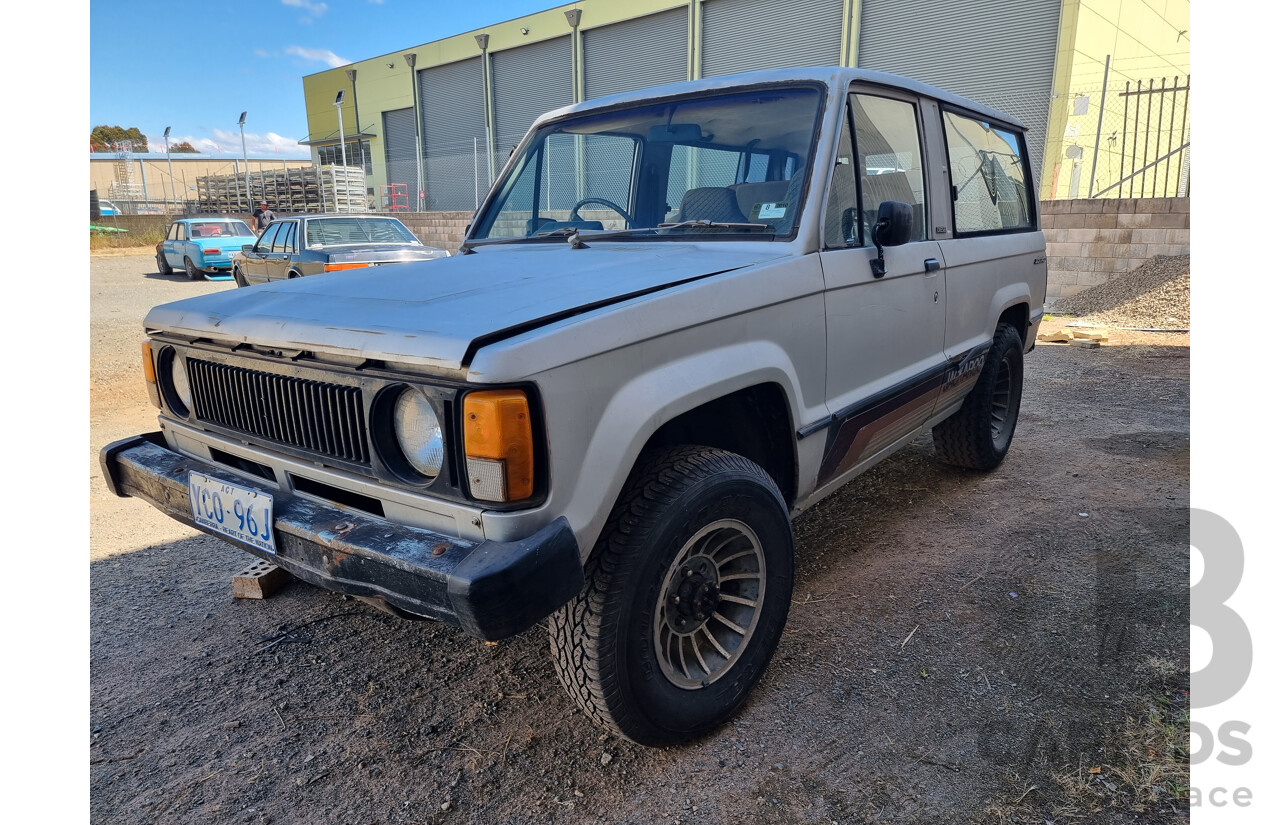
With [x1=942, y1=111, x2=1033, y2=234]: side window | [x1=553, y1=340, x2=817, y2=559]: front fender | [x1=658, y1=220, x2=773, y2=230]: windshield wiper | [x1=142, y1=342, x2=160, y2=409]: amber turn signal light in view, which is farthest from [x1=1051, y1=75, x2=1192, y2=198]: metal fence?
[x1=142, y1=342, x2=160, y2=409]: amber turn signal light

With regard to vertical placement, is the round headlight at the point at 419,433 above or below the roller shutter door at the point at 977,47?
Result: below

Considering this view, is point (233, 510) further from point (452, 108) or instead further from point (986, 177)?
Result: point (452, 108)

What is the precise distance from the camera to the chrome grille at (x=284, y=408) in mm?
1874

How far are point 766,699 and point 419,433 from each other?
4.59ft

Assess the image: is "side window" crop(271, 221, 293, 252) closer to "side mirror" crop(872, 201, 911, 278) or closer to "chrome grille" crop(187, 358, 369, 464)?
"chrome grille" crop(187, 358, 369, 464)

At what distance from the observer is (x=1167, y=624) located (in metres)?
2.72

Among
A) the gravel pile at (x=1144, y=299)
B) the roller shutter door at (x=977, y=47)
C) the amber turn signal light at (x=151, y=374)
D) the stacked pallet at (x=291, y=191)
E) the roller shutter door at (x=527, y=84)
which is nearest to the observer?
the amber turn signal light at (x=151, y=374)

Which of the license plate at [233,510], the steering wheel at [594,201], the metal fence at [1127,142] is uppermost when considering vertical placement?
the metal fence at [1127,142]

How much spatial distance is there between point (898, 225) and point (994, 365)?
1.74 m

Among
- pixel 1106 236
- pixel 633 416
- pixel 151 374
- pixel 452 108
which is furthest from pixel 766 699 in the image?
pixel 452 108

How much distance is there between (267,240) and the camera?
11.5 m

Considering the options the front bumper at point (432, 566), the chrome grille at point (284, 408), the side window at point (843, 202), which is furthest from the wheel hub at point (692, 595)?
the side window at point (843, 202)

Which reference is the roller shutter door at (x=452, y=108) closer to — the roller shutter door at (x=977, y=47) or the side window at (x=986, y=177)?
the roller shutter door at (x=977, y=47)

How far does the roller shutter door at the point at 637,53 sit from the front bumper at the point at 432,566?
20.9m
